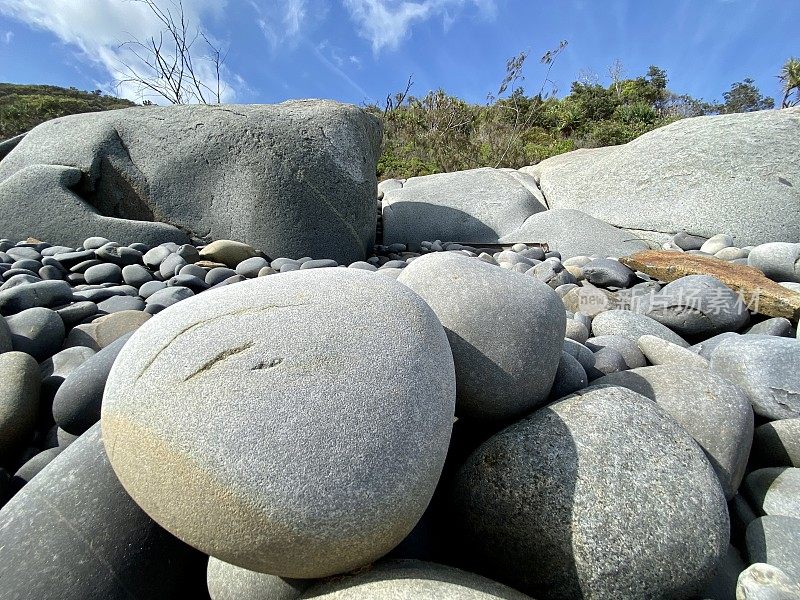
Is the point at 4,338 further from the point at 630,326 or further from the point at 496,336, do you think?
the point at 630,326

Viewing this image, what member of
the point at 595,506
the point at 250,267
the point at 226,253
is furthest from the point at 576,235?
the point at 595,506

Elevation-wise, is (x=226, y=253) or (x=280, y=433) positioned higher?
(x=280, y=433)

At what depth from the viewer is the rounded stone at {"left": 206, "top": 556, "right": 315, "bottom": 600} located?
1.04 m

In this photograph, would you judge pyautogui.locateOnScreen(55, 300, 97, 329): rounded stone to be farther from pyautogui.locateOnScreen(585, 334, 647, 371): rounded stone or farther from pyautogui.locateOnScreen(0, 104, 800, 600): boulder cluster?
pyautogui.locateOnScreen(585, 334, 647, 371): rounded stone

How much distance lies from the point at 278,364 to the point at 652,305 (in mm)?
2622

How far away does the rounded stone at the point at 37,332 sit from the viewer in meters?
2.26

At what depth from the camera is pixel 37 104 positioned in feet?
77.4

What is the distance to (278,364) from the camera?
0.99 meters

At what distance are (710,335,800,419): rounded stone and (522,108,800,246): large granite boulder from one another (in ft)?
14.1

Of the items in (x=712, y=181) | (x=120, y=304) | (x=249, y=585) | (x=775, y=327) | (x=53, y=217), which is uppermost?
(x=712, y=181)

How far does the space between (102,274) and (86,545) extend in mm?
2831

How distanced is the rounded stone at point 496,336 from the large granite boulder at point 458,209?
4.94 m

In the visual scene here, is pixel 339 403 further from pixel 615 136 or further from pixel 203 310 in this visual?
pixel 615 136

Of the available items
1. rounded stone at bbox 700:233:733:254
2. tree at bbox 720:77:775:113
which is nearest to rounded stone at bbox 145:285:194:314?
rounded stone at bbox 700:233:733:254
